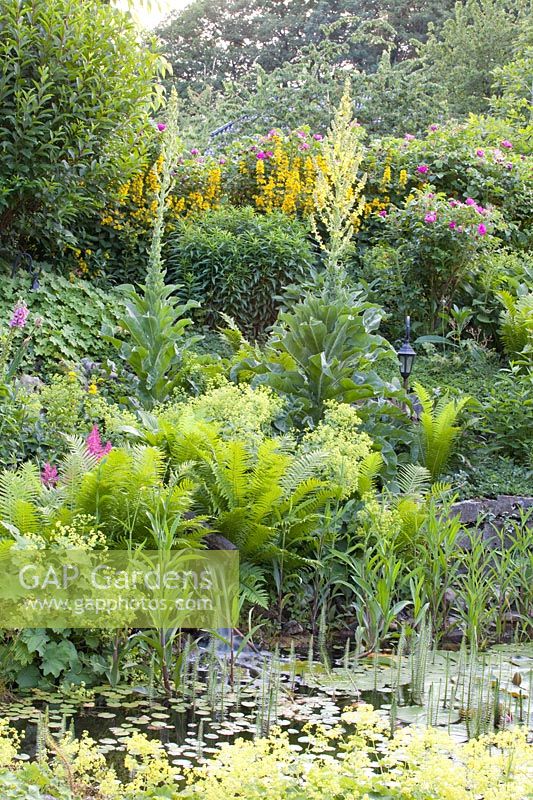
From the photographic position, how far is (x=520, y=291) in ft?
26.9

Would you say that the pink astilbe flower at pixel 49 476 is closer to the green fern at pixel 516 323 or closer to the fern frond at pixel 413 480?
the fern frond at pixel 413 480

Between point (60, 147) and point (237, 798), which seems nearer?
point (237, 798)

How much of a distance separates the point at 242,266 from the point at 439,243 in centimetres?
188

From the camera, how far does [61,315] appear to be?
24.1 ft

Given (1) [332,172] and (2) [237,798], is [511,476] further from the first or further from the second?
(2) [237,798]

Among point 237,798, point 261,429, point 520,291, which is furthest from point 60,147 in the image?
point 237,798

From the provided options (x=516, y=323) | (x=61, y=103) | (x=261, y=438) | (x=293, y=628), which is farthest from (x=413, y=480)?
(x=61, y=103)

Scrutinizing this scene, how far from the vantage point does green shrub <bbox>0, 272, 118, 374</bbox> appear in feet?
22.9

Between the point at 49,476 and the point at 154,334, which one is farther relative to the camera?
the point at 154,334

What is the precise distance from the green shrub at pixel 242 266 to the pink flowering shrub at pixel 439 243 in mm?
1015

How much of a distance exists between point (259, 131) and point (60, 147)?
5634 mm

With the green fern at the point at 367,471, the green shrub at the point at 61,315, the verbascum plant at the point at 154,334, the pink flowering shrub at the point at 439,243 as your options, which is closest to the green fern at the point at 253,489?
the green fern at the point at 367,471

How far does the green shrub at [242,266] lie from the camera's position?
8.45m

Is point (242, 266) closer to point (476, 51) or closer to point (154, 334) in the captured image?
point (154, 334)
